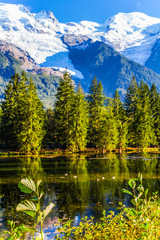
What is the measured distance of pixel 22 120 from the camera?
149 ft

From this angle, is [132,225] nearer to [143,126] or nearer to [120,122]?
[120,122]

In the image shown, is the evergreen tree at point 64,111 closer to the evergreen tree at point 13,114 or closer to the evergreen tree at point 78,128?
the evergreen tree at point 78,128

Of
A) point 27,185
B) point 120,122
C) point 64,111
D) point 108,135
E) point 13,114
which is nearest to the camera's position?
point 27,185

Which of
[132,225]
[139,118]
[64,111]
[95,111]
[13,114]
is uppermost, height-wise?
[95,111]

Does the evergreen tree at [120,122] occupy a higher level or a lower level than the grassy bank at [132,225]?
higher

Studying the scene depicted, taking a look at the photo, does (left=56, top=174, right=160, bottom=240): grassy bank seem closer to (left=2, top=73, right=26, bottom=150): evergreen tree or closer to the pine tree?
the pine tree

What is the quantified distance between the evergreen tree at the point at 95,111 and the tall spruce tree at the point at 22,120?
11.5 metres

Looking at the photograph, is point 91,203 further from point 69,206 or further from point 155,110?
point 155,110

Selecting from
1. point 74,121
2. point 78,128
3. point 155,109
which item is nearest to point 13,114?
point 74,121

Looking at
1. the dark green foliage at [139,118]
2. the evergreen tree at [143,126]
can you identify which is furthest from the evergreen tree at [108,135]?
the dark green foliage at [139,118]

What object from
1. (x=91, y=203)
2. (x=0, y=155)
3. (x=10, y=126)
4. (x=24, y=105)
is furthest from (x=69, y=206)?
(x=10, y=126)

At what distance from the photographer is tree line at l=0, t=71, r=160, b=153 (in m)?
45.1

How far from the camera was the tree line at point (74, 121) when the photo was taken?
45094 millimetres

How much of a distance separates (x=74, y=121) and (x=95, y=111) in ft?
31.6
